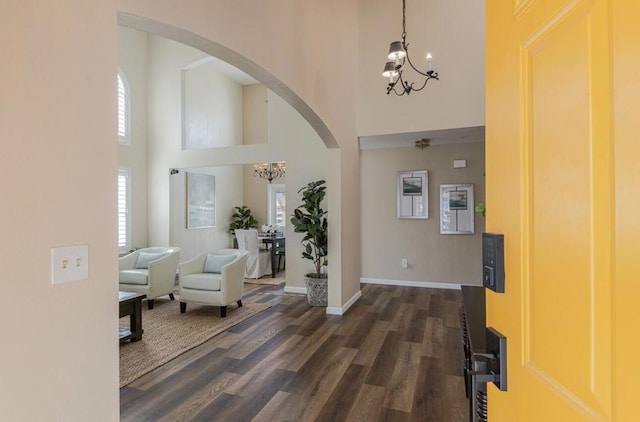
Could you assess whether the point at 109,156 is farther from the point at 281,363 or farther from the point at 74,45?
the point at 281,363

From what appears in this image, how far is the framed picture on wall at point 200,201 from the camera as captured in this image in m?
7.07

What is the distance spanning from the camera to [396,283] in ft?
19.7

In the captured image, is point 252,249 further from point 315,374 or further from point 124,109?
point 315,374

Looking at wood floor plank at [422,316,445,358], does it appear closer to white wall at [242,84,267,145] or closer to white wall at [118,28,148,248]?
white wall at [118,28,148,248]

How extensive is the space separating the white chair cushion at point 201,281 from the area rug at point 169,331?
38 centimetres

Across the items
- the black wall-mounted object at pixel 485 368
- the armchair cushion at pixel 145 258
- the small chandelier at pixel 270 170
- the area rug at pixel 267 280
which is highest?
the small chandelier at pixel 270 170

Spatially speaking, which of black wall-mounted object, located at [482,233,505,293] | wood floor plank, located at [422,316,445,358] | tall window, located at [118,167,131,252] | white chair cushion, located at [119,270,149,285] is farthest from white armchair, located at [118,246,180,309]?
black wall-mounted object, located at [482,233,505,293]

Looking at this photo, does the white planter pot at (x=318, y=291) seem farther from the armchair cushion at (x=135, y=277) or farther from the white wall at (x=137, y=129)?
the white wall at (x=137, y=129)

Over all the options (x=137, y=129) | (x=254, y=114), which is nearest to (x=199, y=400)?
(x=137, y=129)

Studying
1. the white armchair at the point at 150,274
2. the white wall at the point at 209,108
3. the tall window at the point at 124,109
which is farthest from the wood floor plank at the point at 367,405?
the tall window at the point at 124,109

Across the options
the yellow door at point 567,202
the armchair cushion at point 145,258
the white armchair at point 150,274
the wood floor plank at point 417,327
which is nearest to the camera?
the yellow door at point 567,202

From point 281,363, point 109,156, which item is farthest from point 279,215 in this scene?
point 109,156

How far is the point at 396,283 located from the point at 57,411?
5.48 meters

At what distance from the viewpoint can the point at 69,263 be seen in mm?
1145
